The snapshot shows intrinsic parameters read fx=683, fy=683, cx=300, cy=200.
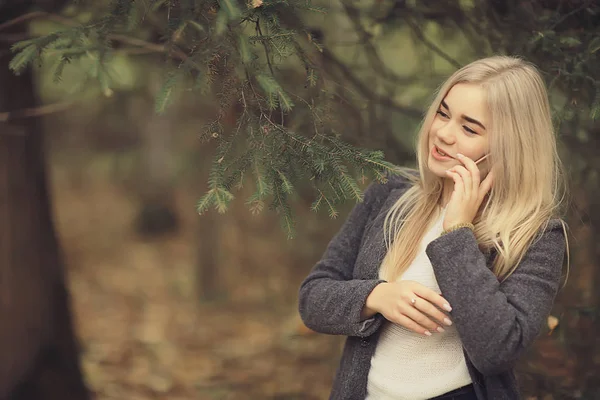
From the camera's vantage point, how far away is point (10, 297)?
4355 millimetres

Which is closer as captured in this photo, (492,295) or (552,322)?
(492,295)

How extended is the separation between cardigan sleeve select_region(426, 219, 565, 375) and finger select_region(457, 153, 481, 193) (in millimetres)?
170

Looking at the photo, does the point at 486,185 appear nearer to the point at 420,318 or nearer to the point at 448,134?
the point at 448,134

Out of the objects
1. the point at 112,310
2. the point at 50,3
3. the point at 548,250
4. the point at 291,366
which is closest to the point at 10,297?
the point at 50,3

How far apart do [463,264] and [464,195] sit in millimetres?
243

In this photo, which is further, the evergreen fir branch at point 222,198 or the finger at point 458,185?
the finger at point 458,185

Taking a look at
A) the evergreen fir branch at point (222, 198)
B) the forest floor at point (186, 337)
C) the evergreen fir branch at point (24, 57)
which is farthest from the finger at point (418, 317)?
the forest floor at point (186, 337)

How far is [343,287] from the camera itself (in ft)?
7.51

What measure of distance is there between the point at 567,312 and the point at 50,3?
11.6 feet

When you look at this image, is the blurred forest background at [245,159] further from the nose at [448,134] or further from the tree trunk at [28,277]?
the nose at [448,134]

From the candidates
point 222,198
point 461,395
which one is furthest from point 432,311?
point 222,198

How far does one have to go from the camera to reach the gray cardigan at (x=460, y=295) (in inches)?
77.1

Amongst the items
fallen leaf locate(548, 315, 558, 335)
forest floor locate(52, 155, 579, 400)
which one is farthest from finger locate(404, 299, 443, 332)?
forest floor locate(52, 155, 579, 400)

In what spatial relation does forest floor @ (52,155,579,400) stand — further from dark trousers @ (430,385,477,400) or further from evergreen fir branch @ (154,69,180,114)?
evergreen fir branch @ (154,69,180,114)
